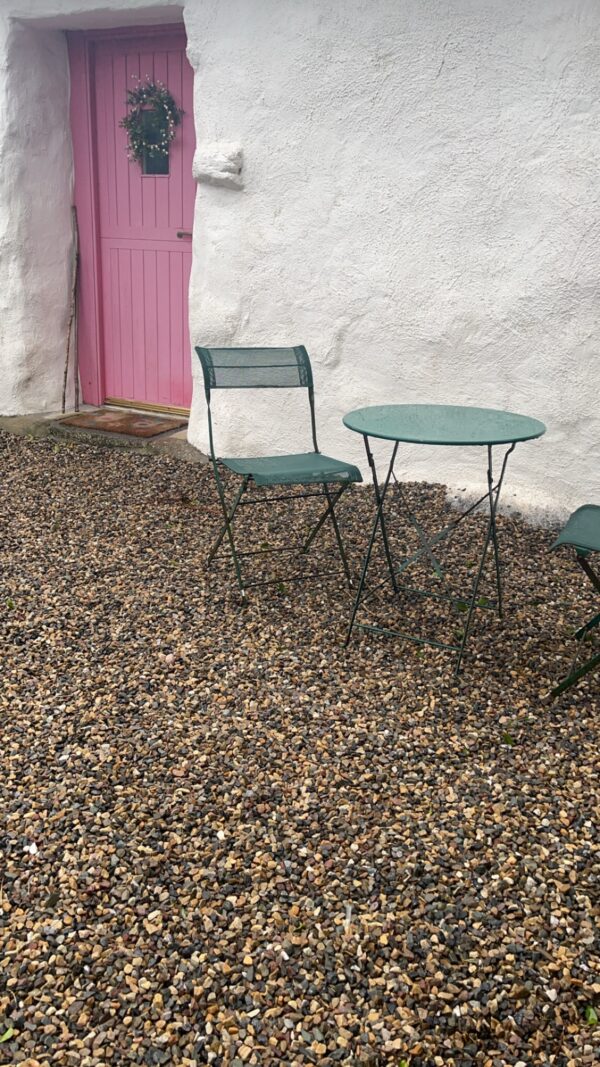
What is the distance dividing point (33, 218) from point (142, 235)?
2.48 feet

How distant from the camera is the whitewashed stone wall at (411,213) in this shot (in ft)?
14.0

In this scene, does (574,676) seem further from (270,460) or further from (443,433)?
(270,460)

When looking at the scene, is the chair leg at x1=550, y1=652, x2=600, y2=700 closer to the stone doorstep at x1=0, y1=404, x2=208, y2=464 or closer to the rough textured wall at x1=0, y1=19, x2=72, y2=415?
the stone doorstep at x1=0, y1=404, x2=208, y2=464

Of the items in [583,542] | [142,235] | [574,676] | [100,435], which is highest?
[142,235]

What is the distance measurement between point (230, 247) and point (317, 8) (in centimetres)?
130

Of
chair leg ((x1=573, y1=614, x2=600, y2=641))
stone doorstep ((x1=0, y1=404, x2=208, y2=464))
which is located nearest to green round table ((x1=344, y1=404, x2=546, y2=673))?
chair leg ((x1=573, y1=614, x2=600, y2=641))

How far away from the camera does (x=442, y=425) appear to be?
10.8 ft

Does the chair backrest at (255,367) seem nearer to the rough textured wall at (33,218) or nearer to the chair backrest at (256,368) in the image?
the chair backrest at (256,368)

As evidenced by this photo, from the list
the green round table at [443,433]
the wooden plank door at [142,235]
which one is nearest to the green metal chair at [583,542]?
the green round table at [443,433]

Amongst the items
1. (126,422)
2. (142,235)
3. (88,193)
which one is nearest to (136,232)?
(142,235)

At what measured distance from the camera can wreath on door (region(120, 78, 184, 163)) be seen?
19.5ft

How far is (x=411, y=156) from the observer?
4.63 m

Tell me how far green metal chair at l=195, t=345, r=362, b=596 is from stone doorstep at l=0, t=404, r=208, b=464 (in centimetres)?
154

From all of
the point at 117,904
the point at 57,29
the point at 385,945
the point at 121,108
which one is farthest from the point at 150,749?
the point at 57,29
